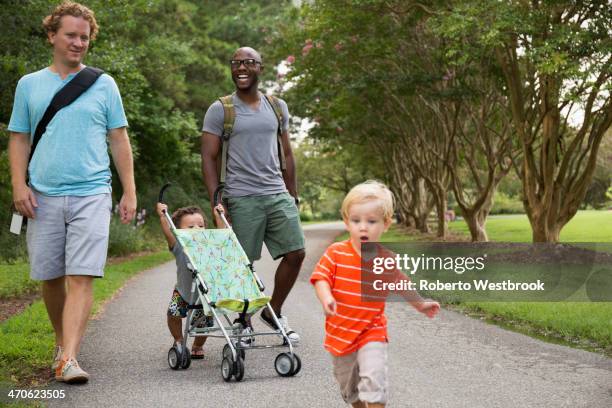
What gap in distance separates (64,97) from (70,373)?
1.77 m

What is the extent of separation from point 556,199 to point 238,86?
11.8m

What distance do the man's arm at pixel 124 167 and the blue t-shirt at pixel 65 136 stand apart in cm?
10

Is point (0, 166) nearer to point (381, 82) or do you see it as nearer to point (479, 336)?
point (479, 336)

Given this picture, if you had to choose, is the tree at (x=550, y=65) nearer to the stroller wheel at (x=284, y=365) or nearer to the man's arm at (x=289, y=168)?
the man's arm at (x=289, y=168)

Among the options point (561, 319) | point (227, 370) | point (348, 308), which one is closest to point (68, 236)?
point (227, 370)

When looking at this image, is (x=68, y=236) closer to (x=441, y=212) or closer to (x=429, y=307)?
(x=429, y=307)

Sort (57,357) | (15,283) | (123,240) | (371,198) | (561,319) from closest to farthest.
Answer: (371,198) < (57,357) < (561,319) < (15,283) < (123,240)

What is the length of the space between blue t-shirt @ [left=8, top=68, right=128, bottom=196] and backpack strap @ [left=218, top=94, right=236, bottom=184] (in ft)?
3.44

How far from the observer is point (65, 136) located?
572 cm

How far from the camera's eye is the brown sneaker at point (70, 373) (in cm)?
557

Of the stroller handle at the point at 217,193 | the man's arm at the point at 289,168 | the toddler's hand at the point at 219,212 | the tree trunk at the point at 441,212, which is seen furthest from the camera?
the tree trunk at the point at 441,212

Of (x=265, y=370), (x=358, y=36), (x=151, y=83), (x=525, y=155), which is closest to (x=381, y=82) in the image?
(x=358, y=36)

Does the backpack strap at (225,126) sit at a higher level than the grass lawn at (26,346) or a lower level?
higher

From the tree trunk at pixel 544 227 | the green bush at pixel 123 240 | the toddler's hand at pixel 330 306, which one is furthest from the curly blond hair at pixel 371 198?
the green bush at pixel 123 240
